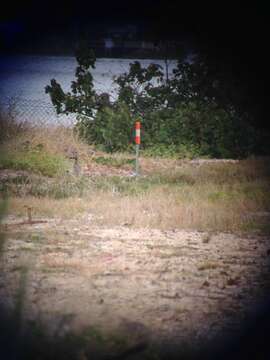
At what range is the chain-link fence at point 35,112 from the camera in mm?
10688

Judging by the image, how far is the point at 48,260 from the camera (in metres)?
3.77

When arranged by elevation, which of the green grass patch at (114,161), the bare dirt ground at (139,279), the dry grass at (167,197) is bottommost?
the bare dirt ground at (139,279)

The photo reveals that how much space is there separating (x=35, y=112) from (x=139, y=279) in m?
8.96

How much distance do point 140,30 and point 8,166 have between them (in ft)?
14.3

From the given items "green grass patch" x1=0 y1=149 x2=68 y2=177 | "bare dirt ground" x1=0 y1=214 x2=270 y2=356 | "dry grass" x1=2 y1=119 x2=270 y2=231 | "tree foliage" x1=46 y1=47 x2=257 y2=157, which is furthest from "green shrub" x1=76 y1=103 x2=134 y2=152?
"bare dirt ground" x1=0 y1=214 x2=270 y2=356

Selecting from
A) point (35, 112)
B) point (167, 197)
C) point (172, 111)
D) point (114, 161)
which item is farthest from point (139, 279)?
point (35, 112)

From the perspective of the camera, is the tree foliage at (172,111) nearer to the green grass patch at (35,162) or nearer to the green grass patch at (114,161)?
the green grass patch at (114,161)

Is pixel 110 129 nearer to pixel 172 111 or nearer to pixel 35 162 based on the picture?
pixel 172 111

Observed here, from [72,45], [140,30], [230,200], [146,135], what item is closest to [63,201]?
[230,200]

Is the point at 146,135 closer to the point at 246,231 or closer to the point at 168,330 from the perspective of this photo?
the point at 246,231

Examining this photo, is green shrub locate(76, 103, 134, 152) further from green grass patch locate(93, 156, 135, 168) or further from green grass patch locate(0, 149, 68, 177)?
green grass patch locate(0, 149, 68, 177)

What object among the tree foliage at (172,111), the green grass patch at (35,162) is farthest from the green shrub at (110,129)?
the green grass patch at (35,162)

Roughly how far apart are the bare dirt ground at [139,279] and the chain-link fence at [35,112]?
20.3 ft

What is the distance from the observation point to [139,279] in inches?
132
